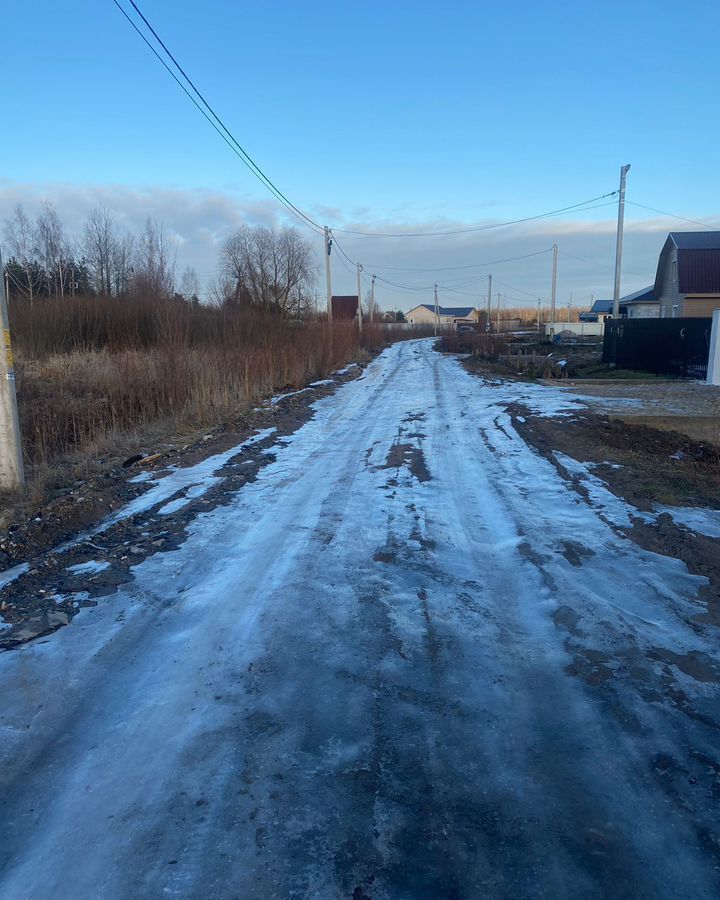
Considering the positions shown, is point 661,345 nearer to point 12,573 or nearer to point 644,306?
point 12,573

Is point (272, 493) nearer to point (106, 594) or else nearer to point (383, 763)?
point (106, 594)

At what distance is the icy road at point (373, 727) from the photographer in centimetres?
243

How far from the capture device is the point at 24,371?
17.5 meters

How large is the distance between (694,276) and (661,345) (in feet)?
47.2

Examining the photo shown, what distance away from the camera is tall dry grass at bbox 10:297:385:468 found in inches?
495

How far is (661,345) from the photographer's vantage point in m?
22.2

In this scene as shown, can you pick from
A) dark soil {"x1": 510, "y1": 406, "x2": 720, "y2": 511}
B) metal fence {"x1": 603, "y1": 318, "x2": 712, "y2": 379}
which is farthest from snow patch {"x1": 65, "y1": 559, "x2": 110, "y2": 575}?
metal fence {"x1": 603, "y1": 318, "x2": 712, "y2": 379}

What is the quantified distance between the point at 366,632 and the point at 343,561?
1241 mm

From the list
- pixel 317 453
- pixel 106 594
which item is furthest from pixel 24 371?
pixel 106 594

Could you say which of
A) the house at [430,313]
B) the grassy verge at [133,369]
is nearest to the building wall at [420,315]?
the house at [430,313]

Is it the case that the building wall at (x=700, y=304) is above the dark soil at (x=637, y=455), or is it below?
above

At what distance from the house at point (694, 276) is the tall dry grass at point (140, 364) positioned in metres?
19.9

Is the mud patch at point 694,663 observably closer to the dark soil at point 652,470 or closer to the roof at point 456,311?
the dark soil at point 652,470

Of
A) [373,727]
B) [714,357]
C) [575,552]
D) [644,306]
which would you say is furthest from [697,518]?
[644,306]
